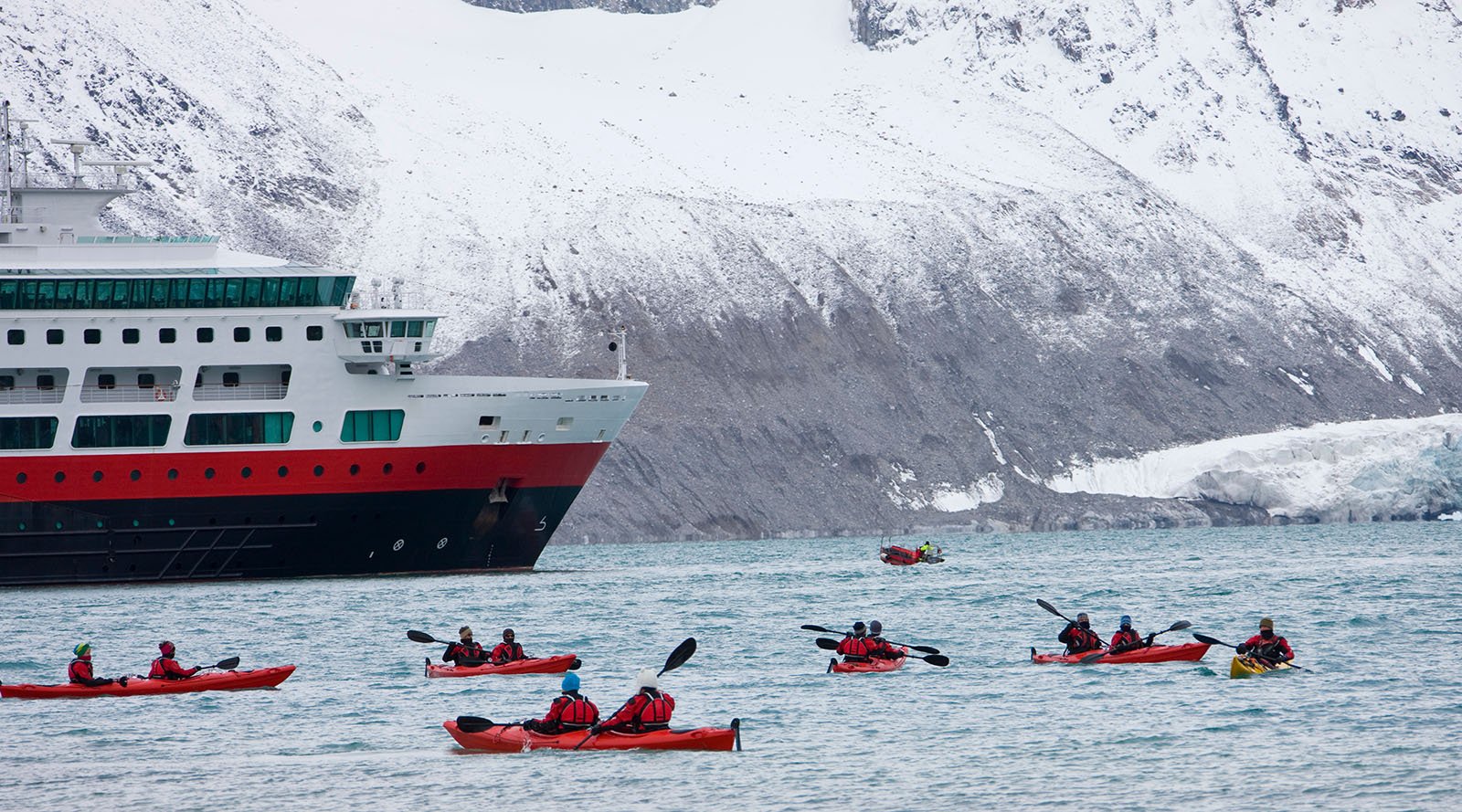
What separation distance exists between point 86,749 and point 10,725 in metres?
Answer: 4.45

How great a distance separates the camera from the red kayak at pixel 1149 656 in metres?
49.6

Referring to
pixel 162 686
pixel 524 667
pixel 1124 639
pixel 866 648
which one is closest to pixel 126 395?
pixel 162 686

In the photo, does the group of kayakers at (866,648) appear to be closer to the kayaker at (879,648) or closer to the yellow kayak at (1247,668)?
the kayaker at (879,648)

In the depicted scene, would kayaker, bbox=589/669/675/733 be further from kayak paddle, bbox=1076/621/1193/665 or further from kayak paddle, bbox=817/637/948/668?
kayak paddle, bbox=1076/621/1193/665

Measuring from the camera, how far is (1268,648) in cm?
4647

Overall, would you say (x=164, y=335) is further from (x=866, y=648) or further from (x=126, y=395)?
(x=866, y=648)

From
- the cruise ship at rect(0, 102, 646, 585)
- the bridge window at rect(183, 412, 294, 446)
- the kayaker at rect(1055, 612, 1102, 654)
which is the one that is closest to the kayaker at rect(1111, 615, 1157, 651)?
the kayaker at rect(1055, 612, 1102, 654)

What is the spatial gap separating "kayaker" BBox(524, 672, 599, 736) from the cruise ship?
1492 inches

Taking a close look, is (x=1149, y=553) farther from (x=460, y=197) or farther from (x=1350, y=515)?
(x=460, y=197)

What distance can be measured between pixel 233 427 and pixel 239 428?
0.24 meters

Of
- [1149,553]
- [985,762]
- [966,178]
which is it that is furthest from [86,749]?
[966,178]

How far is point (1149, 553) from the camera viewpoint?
4323 inches

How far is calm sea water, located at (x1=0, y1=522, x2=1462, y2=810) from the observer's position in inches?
1340

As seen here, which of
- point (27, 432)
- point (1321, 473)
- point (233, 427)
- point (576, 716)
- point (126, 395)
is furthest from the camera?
point (1321, 473)
